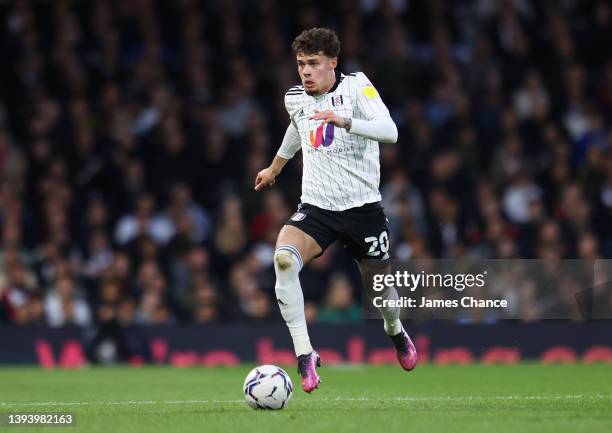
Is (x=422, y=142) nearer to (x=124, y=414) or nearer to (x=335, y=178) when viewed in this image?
(x=335, y=178)

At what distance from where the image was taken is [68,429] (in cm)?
754

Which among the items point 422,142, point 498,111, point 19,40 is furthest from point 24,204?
A: point 498,111

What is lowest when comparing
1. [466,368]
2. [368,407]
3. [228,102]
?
[466,368]

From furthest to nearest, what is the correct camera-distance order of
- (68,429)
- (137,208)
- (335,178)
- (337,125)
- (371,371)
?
(137,208) → (371,371) → (335,178) → (337,125) → (68,429)

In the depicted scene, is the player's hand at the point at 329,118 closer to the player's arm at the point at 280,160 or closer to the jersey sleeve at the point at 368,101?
the jersey sleeve at the point at 368,101

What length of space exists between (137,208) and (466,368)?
5007mm

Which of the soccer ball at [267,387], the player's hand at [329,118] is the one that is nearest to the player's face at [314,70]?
the player's hand at [329,118]

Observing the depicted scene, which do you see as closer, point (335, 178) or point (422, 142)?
point (335, 178)

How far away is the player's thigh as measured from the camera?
8.88 m

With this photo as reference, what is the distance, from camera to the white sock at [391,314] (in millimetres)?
9500

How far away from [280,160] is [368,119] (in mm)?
856

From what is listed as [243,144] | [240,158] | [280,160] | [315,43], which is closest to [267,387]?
[280,160]

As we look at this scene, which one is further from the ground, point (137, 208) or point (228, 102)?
point (228, 102)

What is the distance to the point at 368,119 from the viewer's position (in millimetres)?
8953
